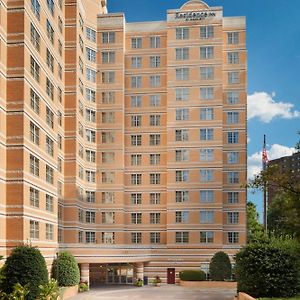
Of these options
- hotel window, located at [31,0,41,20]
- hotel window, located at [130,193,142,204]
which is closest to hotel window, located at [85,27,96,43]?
hotel window, located at [130,193,142,204]

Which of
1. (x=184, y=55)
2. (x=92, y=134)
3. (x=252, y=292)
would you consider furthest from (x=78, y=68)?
(x=252, y=292)

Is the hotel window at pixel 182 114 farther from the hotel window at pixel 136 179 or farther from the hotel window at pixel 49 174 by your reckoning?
the hotel window at pixel 49 174

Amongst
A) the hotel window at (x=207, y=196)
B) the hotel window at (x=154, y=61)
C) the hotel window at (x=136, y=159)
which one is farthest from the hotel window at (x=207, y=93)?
the hotel window at (x=207, y=196)

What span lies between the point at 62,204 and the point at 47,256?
13.9m

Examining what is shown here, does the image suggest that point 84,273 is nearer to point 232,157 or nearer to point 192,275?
point 192,275

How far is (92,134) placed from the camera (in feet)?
237

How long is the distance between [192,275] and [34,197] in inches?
1061

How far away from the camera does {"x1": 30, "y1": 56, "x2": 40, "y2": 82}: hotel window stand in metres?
44.8

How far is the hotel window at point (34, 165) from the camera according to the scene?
4444cm

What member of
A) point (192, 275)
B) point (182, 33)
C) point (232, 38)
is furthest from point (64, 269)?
point (232, 38)

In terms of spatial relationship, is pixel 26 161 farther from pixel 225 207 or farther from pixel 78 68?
pixel 225 207

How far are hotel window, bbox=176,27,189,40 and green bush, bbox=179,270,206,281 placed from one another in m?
30.2

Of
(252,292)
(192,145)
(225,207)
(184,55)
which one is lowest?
(252,292)

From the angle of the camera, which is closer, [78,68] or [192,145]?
[78,68]
